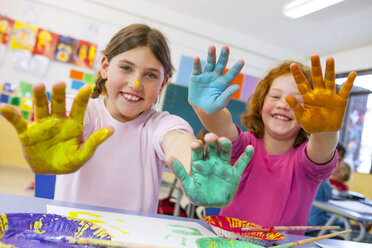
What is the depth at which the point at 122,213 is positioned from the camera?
82 cm

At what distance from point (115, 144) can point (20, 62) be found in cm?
417

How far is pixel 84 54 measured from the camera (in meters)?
4.80

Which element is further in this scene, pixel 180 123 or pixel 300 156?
pixel 300 156

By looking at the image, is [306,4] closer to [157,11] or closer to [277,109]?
[157,11]

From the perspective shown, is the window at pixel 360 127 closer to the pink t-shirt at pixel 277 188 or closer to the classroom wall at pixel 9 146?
the pink t-shirt at pixel 277 188

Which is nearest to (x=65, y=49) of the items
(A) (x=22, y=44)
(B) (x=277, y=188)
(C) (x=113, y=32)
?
(A) (x=22, y=44)

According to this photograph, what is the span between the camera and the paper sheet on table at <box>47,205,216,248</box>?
0.65 metres

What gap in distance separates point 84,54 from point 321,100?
4547mm

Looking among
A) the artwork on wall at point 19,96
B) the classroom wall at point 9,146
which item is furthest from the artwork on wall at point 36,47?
the classroom wall at point 9,146

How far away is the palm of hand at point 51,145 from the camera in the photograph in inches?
24.1

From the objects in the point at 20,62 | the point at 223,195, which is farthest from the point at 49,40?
the point at 223,195

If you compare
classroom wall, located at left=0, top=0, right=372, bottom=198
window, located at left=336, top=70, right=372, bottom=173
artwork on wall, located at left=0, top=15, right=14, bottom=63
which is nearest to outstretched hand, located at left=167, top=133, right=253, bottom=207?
classroom wall, located at left=0, top=0, right=372, bottom=198

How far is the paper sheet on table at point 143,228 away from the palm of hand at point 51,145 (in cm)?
15

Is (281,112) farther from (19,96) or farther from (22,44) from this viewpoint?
(22,44)
